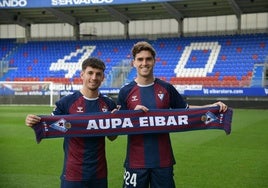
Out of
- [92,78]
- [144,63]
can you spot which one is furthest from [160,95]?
[92,78]

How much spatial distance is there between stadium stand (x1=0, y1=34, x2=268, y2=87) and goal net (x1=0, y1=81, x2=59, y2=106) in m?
1.85

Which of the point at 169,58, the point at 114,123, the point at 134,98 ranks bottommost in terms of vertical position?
the point at 114,123

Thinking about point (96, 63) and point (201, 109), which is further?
point (201, 109)

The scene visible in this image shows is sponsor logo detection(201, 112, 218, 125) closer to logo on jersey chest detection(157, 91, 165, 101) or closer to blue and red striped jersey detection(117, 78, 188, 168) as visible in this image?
blue and red striped jersey detection(117, 78, 188, 168)

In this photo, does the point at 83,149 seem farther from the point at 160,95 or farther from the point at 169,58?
the point at 169,58

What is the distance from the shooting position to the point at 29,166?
7.55 metres

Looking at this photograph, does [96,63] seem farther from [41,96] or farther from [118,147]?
[41,96]

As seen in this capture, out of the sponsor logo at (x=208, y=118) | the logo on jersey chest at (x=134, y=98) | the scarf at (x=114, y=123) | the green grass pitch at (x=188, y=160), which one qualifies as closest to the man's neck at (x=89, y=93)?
the scarf at (x=114, y=123)

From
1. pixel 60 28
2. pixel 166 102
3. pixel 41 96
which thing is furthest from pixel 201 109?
pixel 60 28

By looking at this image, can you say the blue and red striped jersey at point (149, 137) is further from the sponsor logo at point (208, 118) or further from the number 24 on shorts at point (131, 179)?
the sponsor logo at point (208, 118)

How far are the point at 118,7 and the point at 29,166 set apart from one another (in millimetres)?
22595

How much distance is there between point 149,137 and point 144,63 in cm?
68

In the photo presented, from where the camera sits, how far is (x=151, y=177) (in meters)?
3.78

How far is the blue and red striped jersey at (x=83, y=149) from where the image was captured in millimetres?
3729
